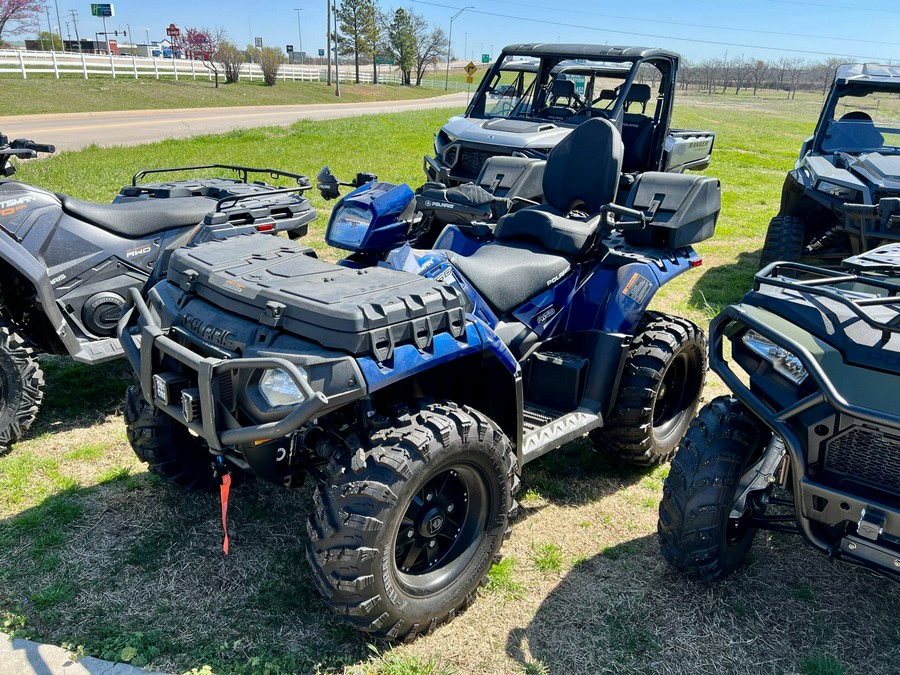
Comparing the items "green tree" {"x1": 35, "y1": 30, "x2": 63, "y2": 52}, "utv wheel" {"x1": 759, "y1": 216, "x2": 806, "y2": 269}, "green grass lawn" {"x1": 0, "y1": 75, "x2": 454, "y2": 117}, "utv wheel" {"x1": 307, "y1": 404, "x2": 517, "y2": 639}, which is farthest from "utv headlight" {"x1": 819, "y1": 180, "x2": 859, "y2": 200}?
"green tree" {"x1": 35, "y1": 30, "x2": 63, "y2": 52}

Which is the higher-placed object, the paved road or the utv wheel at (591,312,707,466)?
the utv wheel at (591,312,707,466)

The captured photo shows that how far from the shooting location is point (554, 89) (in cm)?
951

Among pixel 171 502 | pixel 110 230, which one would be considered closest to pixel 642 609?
pixel 171 502

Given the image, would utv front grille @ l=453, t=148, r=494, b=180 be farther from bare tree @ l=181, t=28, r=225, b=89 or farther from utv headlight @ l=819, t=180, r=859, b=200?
bare tree @ l=181, t=28, r=225, b=89

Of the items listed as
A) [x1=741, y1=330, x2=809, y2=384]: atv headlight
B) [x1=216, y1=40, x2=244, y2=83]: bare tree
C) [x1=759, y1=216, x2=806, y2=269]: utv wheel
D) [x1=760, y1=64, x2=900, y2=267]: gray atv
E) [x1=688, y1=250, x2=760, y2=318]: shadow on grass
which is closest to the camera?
[x1=741, y1=330, x2=809, y2=384]: atv headlight

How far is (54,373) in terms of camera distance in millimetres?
5332

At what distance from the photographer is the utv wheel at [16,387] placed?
Answer: 13.5 feet

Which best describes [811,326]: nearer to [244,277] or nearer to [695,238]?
[695,238]

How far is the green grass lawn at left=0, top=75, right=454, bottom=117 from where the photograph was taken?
24.1 metres

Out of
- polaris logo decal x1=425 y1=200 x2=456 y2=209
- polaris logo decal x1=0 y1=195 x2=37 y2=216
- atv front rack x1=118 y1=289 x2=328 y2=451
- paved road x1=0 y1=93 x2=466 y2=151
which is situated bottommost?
paved road x1=0 y1=93 x2=466 y2=151

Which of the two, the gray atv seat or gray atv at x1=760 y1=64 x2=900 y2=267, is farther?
gray atv at x1=760 y1=64 x2=900 y2=267

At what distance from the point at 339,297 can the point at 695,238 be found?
243 cm

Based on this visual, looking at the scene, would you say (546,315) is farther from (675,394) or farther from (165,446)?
(165,446)

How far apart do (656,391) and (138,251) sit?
3.28m
